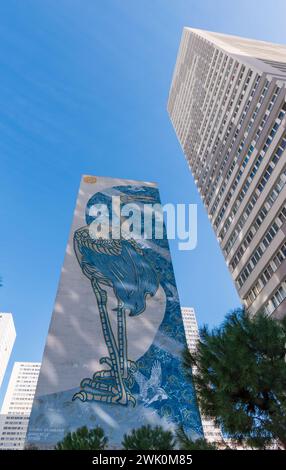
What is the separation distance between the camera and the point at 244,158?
39.6m

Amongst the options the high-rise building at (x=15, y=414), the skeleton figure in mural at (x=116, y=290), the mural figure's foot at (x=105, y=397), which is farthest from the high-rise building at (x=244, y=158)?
the high-rise building at (x=15, y=414)

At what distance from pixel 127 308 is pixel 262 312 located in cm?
1201

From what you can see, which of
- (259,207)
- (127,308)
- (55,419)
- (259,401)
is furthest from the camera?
(259,207)

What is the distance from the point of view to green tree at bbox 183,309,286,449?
8.06 meters

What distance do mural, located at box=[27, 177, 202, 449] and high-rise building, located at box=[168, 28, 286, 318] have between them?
1043cm

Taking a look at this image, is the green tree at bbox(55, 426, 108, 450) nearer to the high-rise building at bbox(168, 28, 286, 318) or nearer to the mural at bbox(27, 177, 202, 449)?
the mural at bbox(27, 177, 202, 449)

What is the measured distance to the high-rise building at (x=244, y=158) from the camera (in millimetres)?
31203

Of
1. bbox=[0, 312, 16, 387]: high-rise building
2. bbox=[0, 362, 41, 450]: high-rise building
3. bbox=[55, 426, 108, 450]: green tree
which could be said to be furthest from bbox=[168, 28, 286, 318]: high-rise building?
bbox=[0, 362, 41, 450]: high-rise building

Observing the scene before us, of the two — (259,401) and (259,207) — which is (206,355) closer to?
(259,401)

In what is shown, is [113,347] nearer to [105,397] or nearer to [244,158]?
[105,397]

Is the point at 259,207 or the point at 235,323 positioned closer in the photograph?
the point at 235,323

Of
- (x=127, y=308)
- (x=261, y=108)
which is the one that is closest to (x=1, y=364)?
(x=127, y=308)

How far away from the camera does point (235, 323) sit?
33.1ft

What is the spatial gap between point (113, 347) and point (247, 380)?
11.2m
